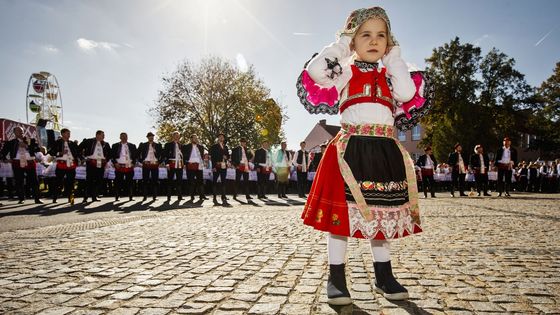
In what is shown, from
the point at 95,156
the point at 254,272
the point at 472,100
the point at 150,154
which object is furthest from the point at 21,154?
the point at 472,100

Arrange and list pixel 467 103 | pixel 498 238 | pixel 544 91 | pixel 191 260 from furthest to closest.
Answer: pixel 544 91, pixel 467 103, pixel 498 238, pixel 191 260

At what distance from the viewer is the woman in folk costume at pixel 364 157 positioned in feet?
8.66

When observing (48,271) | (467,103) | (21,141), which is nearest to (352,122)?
(48,271)

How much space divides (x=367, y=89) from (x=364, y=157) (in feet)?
1.74

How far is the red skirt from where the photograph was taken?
2.61 metres

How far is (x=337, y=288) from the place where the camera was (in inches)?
103

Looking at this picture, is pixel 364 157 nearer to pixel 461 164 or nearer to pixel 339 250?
pixel 339 250

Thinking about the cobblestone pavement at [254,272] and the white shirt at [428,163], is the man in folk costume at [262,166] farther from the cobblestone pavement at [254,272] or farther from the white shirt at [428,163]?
the cobblestone pavement at [254,272]

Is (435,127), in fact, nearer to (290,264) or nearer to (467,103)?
(467,103)

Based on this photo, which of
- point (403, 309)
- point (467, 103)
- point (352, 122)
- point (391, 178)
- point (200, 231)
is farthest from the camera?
point (467, 103)

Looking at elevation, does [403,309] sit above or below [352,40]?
below

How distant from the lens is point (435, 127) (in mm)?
43594

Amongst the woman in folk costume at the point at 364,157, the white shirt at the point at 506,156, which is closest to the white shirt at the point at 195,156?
the woman in folk costume at the point at 364,157

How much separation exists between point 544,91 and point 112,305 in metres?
57.1
